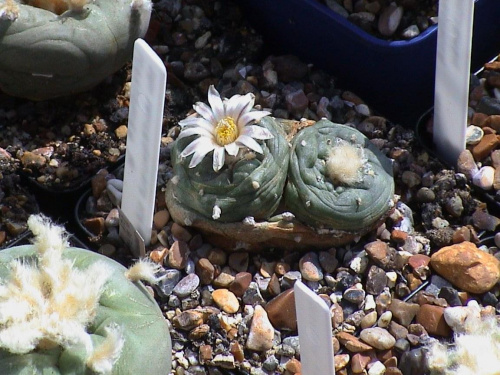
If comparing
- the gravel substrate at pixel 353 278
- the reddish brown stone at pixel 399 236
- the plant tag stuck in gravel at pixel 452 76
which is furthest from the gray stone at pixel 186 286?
the plant tag stuck in gravel at pixel 452 76

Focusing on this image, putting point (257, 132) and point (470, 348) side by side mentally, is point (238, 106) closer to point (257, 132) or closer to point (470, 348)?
point (257, 132)

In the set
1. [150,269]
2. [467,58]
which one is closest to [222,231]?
[150,269]

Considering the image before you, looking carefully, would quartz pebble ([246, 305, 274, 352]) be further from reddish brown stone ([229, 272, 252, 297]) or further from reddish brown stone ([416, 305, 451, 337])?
reddish brown stone ([416, 305, 451, 337])

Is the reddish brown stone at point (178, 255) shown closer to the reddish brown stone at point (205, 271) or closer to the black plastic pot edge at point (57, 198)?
the reddish brown stone at point (205, 271)

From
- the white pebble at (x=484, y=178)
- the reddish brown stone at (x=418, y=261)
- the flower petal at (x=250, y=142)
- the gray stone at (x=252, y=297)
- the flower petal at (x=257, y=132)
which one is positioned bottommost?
the gray stone at (x=252, y=297)

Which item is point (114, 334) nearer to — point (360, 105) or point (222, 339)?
point (222, 339)

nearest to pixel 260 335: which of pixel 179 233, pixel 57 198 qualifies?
pixel 179 233

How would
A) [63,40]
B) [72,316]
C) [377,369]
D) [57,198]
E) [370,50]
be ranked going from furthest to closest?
[370,50]
[57,198]
[63,40]
[377,369]
[72,316]
